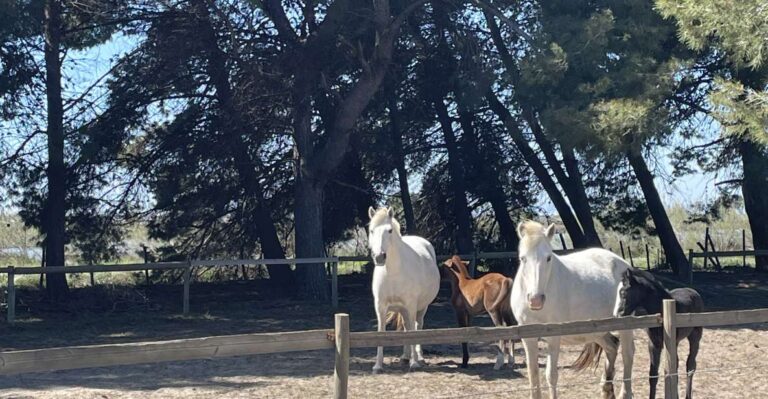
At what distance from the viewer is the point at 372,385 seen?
998cm

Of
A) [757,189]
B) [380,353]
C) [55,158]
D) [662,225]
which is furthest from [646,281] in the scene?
[662,225]

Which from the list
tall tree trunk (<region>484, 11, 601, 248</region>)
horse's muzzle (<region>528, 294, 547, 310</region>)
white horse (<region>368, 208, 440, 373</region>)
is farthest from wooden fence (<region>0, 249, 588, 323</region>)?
horse's muzzle (<region>528, 294, 547, 310</region>)

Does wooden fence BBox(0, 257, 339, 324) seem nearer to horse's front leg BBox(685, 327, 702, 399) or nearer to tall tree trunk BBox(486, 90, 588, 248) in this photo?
tall tree trunk BBox(486, 90, 588, 248)

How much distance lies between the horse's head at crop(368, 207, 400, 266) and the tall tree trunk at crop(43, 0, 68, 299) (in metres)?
9.89

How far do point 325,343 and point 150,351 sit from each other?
1253 millimetres

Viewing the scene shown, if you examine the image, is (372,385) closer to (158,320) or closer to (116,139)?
(158,320)

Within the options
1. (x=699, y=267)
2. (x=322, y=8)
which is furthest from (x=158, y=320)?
(x=699, y=267)

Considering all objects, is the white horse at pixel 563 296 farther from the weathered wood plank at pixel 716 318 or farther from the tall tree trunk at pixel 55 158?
the tall tree trunk at pixel 55 158

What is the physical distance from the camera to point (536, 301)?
24.8 ft

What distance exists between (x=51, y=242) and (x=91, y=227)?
1434 mm

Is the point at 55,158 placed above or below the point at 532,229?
above

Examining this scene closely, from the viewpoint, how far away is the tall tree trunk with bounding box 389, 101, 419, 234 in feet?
70.7

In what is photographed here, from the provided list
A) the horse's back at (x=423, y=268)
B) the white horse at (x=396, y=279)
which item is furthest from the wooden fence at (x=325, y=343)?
the horse's back at (x=423, y=268)

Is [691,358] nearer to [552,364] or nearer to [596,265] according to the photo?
[596,265]
